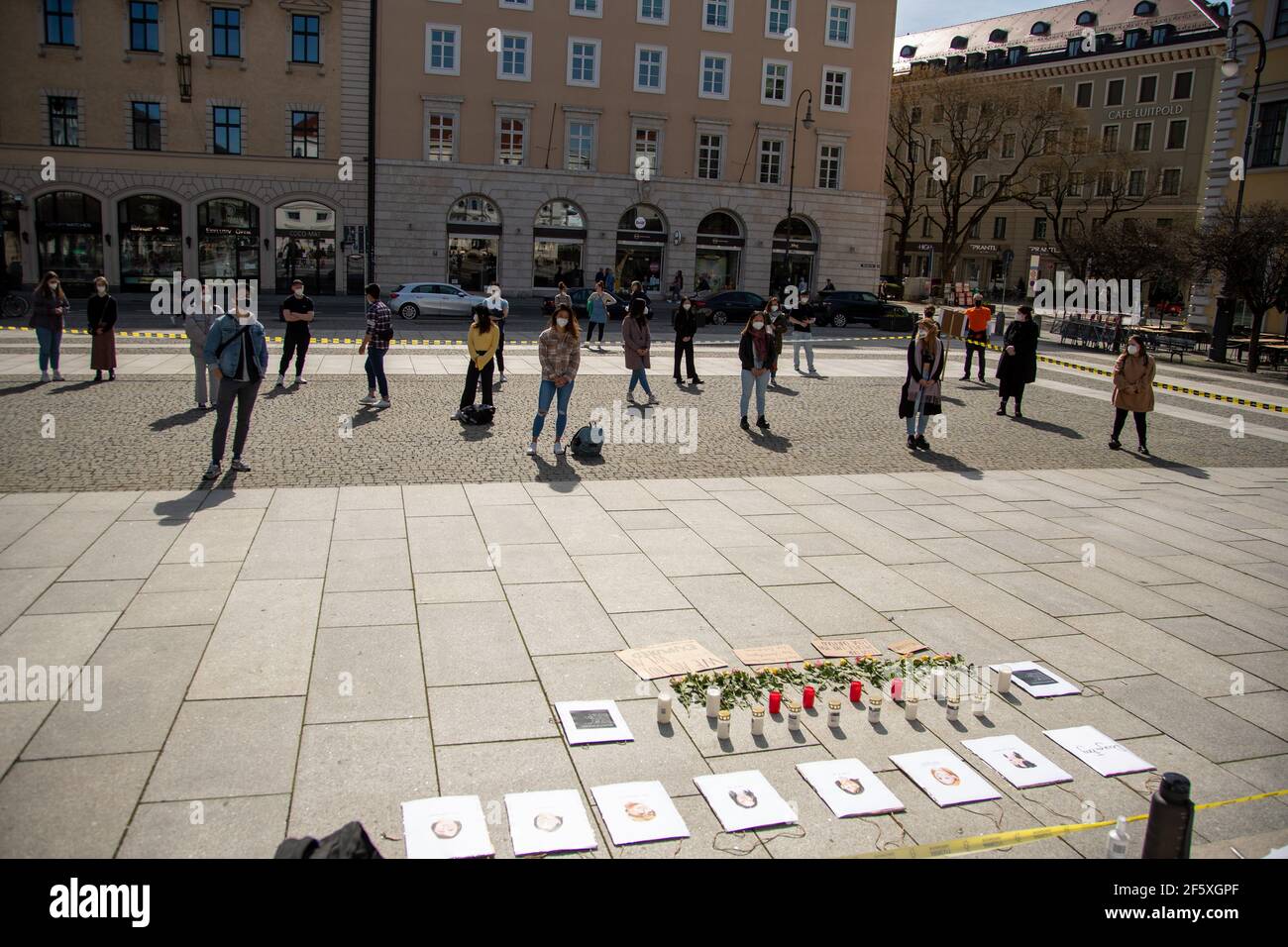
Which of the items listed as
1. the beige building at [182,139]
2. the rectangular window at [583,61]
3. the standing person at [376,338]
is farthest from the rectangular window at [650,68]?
the standing person at [376,338]

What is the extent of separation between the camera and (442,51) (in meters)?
43.6

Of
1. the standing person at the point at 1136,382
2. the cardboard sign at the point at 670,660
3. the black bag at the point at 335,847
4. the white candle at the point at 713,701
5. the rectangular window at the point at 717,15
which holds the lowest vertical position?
the cardboard sign at the point at 670,660

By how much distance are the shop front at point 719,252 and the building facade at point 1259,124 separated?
2010 centimetres

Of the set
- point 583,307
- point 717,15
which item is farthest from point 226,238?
point 717,15

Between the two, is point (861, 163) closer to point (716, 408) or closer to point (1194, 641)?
point (716, 408)

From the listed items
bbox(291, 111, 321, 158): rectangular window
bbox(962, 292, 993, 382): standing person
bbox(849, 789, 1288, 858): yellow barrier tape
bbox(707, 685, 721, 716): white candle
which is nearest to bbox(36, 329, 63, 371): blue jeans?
bbox(707, 685, 721, 716): white candle

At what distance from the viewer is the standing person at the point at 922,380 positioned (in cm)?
1379

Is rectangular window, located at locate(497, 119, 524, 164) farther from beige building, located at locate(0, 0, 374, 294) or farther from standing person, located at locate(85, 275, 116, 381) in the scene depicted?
standing person, located at locate(85, 275, 116, 381)

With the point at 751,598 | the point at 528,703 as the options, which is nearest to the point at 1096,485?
the point at 751,598

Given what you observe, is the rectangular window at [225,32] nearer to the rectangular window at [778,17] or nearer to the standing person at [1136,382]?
the rectangular window at [778,17]

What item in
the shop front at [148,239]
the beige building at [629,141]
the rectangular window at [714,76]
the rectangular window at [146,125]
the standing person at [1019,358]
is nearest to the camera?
the standing person at [1019,358]

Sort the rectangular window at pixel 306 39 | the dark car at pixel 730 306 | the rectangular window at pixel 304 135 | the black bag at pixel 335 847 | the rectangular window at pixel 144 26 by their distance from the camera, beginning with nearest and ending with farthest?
the black bag at pixel 335 847 < the dark car at pixel 730 306 < the rectangular window at pixel 144 26 < the rectangular window at pixel 306 39 < the rectangular window at pixel 304 135

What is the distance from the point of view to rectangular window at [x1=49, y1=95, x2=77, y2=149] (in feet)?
132

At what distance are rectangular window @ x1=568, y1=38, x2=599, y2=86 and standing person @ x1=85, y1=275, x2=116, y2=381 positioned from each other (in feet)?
108
